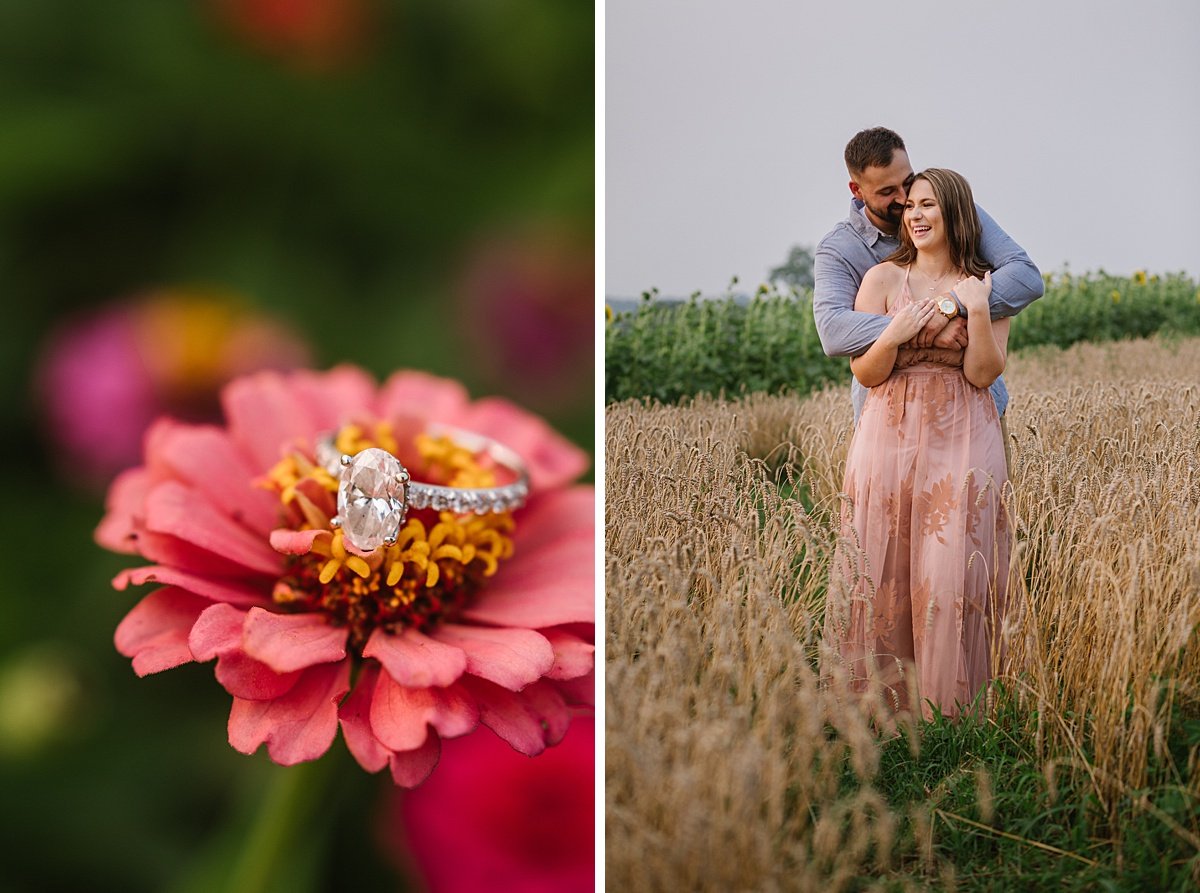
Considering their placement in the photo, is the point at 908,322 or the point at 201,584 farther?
the point at 908,322

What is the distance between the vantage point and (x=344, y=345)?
0.84 meters

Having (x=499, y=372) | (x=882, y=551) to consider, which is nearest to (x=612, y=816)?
(x=882, y=551)

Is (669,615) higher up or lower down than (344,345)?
lower down

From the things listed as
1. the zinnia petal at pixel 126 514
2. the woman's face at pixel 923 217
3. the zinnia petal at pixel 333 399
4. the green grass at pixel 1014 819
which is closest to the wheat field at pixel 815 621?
the green grass at pixel 1014 819

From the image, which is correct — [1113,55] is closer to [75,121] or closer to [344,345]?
[344,345]

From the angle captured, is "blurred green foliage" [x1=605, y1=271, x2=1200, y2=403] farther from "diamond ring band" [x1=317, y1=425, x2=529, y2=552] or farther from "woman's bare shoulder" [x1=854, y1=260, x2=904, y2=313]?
"diamond ring band" [x1=317, y1=425, x2=529, y2=552]

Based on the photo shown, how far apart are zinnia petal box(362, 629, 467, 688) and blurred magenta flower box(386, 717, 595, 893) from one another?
0.12m

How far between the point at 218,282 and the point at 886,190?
0.51 meters

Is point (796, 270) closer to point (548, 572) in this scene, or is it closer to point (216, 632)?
point (548, 572)

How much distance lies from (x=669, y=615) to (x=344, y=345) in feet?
1.15

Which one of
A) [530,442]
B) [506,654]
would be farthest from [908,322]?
[506,654]

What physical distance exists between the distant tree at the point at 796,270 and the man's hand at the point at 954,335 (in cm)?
10

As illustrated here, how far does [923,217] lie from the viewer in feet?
2.33

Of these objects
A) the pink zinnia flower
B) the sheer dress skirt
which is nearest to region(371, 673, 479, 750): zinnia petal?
the pink zinnia flower
